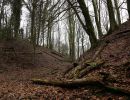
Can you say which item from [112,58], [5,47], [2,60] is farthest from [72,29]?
[112,58]

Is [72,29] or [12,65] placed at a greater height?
[72,29]

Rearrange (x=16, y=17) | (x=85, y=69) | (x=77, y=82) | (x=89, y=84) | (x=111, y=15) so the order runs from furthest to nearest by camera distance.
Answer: (x=16, y=17), (x=111, y=15), (x=85, y=69), (x=77, y=82), (x=89, y=84)

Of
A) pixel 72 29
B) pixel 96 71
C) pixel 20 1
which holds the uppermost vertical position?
→ pixel 20 1

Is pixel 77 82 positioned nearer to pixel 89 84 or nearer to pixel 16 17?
pixel 89 84

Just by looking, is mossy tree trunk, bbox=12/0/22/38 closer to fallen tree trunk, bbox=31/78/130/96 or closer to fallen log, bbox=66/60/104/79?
fallen log, bbox=66/60/104/79

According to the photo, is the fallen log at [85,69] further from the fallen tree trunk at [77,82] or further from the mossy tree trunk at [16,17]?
the mossy tree trunk at [16,17]

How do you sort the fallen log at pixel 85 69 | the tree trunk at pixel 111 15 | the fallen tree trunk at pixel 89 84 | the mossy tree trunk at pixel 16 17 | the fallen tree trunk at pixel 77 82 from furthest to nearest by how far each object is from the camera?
1. the mossy tree trunk at pixel 16 17
2. the tree trunk at pixel 111 15
3. the fallen log at pixel 85 69
4. the fallen tree trunk at pixel 77 82
5. the fallen tree trunk at pixel 89 84

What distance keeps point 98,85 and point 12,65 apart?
59.0 feet

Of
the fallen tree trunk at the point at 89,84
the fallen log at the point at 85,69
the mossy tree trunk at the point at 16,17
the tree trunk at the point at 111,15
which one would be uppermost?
the mossy tree trunk at the point at 16,17

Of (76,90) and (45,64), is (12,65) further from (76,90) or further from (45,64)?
(76,90)

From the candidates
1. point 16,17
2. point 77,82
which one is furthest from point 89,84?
point 16,17

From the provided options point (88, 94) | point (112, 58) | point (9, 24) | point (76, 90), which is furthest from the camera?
point (9, 24)

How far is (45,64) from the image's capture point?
1100 inches

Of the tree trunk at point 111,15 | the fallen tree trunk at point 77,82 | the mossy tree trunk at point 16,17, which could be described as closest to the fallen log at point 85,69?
the fallen tree trunk at point 77,82
